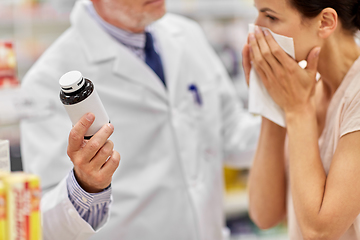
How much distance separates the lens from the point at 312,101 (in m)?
1.16

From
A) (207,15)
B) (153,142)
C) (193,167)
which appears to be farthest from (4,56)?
(207,15)

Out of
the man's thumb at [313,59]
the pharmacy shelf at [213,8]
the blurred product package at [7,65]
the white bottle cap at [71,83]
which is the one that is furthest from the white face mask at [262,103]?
the pharmacy shelf at [213,8]

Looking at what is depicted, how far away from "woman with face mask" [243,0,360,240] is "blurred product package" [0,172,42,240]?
29.2 inches

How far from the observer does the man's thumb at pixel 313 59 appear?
110cm

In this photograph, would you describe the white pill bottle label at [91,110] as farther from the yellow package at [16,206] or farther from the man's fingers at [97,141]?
the yellow package at [16,206]

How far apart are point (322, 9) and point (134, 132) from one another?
0.80 meters

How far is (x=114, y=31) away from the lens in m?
1.53

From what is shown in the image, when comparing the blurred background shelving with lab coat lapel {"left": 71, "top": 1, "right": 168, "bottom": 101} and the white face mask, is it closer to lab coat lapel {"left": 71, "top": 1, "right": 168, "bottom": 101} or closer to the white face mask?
lab coat lapel {"left": 71, "top": 1, "right": 168, "bottom": 101}

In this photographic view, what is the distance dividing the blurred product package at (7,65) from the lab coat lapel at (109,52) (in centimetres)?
45

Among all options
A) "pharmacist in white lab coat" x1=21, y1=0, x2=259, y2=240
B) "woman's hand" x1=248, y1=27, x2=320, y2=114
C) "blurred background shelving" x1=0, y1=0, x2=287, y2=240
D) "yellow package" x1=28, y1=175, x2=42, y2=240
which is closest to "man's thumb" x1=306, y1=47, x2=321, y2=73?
"woman's hand" x1=248, y1=27, x2=320, y2=114

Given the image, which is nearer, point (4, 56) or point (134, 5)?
point (4, 56)

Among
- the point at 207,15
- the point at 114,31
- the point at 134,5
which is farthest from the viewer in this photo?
the point at 207,15

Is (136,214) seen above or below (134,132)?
below

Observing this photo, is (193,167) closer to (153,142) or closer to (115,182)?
(153,142)
